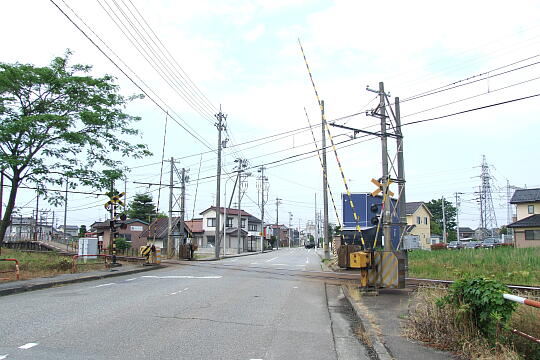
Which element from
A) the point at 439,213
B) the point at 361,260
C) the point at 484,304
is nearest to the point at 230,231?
the point at 439,213

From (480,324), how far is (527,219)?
130ft

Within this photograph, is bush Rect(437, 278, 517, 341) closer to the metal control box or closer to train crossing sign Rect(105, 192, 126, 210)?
the metal control box

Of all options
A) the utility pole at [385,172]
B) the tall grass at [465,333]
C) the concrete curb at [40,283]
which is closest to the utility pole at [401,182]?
the utility pole at [385,172]

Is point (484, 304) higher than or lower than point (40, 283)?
higher

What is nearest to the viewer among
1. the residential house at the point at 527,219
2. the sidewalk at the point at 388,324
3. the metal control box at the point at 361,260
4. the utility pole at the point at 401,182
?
the sidewalk at the point at 388,324

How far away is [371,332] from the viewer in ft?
21.9

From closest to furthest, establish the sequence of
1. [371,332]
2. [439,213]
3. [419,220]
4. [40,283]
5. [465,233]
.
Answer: [371,332]
[40,283]
[419,220]
[439,213]
[465,233]

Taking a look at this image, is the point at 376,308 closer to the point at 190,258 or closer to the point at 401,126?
the point at 401,126

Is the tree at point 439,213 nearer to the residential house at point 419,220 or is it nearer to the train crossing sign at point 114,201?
the residential house at point 419,220

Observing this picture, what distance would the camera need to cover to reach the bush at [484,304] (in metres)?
4.76

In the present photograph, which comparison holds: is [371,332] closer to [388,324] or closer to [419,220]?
[388,324]

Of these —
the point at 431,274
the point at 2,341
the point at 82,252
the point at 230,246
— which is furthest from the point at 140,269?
the point at 230,246

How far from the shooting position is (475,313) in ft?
17.1

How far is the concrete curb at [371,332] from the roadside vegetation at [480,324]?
0.58 m
